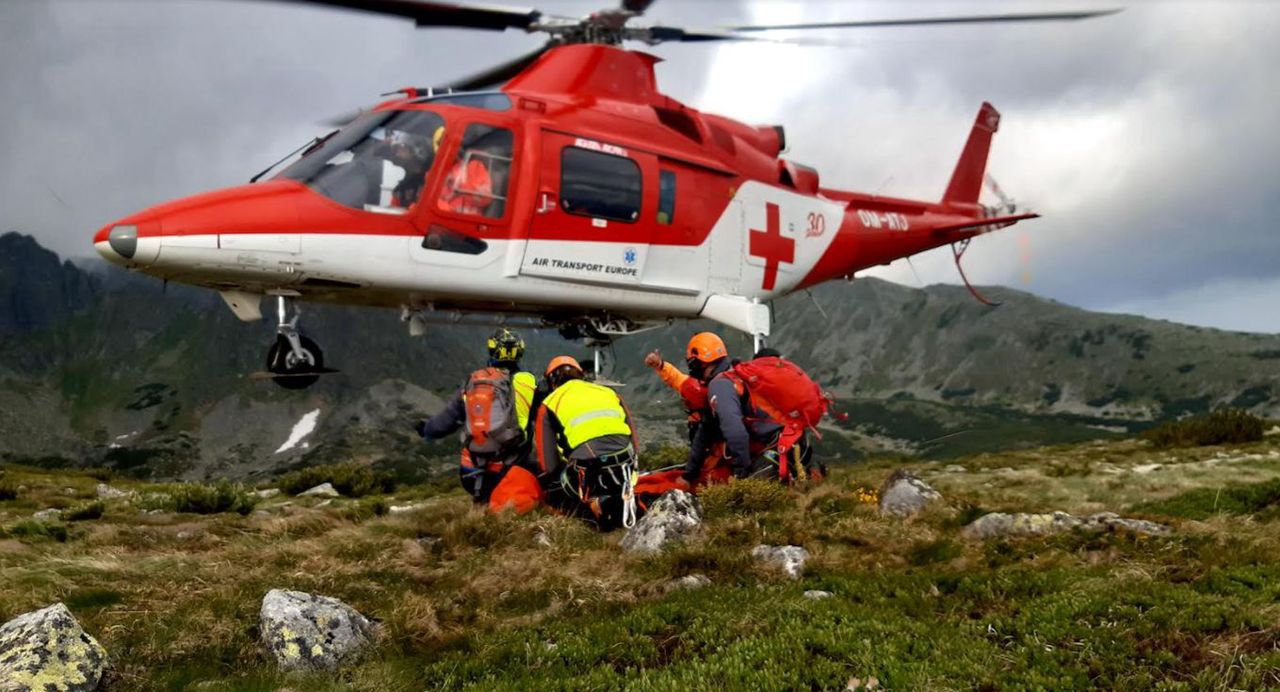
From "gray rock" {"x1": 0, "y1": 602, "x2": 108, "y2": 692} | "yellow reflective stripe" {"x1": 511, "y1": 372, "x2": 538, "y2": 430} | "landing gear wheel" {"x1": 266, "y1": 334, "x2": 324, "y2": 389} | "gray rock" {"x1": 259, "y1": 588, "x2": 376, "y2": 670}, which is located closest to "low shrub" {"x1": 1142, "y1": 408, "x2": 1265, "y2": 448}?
"yellow reflective stripe" {"x1": 511, "y1": 372, "x2": 538, "y2": 430}

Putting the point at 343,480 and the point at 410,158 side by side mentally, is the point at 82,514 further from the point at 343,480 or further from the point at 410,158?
the point at 343,480

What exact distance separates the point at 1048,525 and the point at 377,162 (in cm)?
993

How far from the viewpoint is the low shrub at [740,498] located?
891 cm

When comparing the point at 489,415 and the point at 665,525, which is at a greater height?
the point at 489,415

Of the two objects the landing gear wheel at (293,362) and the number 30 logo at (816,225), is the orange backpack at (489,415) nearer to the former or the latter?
the landing gear wheel at (293,362)

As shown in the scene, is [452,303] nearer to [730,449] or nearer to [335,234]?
[335,234]

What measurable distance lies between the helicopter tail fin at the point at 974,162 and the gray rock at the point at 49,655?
834 inches

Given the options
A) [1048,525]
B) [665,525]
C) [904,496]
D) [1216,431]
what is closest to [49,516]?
[665,525]

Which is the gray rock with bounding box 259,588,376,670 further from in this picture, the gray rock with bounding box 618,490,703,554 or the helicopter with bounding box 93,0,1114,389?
the helicopter with bounding box 93,0,1114,389

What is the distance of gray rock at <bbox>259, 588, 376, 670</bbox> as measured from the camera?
5.35 m

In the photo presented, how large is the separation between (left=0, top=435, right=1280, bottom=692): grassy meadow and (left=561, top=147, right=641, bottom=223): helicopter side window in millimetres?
5515

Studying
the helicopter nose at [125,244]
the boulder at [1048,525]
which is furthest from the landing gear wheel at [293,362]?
the boulder at [1048,525]

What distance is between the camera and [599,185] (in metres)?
12.8

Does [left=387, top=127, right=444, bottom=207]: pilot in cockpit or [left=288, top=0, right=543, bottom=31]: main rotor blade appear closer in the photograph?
[left=288, top=0, right=543, bottom=31]: main rotor blade
